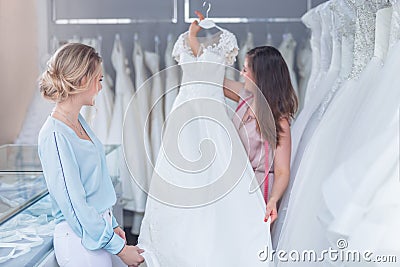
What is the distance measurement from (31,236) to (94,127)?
4.81 ft

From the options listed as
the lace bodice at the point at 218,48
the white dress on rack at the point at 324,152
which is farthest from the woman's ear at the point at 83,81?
the white dress on rack at the point at 324,152

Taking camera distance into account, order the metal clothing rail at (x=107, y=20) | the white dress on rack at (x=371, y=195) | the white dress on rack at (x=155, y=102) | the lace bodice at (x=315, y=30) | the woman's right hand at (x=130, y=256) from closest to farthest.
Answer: the white dress on rack at (x=371, y=195) < the woman's right hand at (x=130, y=256) < the lace bodice at (x=315, y=30) < the white dress on rack at (x=155, y=102) < the metal clothing rail at (x=107, y=20)

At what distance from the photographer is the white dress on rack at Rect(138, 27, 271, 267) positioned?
1.91 meters

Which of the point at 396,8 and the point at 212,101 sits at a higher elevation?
the point at 396,8

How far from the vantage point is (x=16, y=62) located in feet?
10.2

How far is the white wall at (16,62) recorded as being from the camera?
3012mm

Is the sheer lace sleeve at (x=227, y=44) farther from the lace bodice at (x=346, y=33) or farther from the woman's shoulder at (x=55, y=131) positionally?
the woman's shoulder at (x=55, y=131)

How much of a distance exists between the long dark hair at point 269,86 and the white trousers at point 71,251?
0.75 meters

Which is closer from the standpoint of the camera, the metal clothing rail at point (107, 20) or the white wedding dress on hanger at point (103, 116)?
the white wedding dress on hanger at point (103, 116)

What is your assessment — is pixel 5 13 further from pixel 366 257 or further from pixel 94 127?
pixel 366 257

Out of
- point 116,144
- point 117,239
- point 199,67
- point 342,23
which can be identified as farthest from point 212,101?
point 116,144

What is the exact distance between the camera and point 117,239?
1.52 metres

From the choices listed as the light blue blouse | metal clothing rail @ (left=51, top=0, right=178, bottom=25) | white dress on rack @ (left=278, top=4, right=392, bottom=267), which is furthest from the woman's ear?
metal clothing rail @ (left=51, top=0, right=178, bottom=25)

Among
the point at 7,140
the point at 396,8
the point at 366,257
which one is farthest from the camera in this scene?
the point at 7,140
